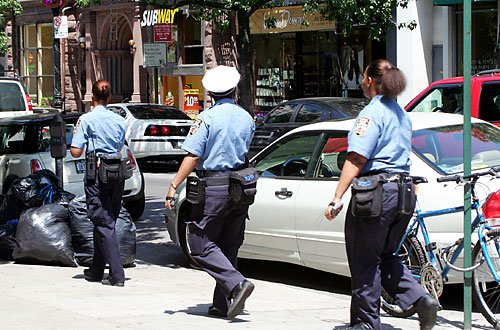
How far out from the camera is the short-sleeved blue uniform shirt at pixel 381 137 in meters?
6.27

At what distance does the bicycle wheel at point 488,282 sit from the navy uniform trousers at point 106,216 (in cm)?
334

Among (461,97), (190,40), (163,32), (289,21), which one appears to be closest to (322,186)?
(461,97)

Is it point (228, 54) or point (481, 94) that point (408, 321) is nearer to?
point (481, 94)

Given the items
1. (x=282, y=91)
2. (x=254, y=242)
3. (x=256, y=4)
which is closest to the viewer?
(x=254, y=242)

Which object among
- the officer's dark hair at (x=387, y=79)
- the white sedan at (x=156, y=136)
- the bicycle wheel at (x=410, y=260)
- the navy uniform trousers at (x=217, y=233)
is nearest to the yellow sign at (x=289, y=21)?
the white sedan at (x=156, y=136)

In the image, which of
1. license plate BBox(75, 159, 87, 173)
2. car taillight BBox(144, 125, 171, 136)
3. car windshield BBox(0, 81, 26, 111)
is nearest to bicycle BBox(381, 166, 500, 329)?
license plate BBox(75, 159, 87, 173)

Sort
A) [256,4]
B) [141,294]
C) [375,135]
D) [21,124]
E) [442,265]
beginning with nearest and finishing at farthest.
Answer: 1. [375,135]
2. [442,265]
3. [141,294]
4. [21,124]
5. [256,4]

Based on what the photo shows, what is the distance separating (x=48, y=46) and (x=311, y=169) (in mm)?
32663

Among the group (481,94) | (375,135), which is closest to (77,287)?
(375,135)

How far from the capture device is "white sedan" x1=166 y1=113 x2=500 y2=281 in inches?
310

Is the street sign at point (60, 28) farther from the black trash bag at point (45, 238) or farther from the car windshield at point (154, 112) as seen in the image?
the black trash bag at point (45, 238)

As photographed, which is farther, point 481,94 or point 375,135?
point 481,94

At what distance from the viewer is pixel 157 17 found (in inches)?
1256

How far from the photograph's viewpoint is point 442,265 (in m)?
7.43
